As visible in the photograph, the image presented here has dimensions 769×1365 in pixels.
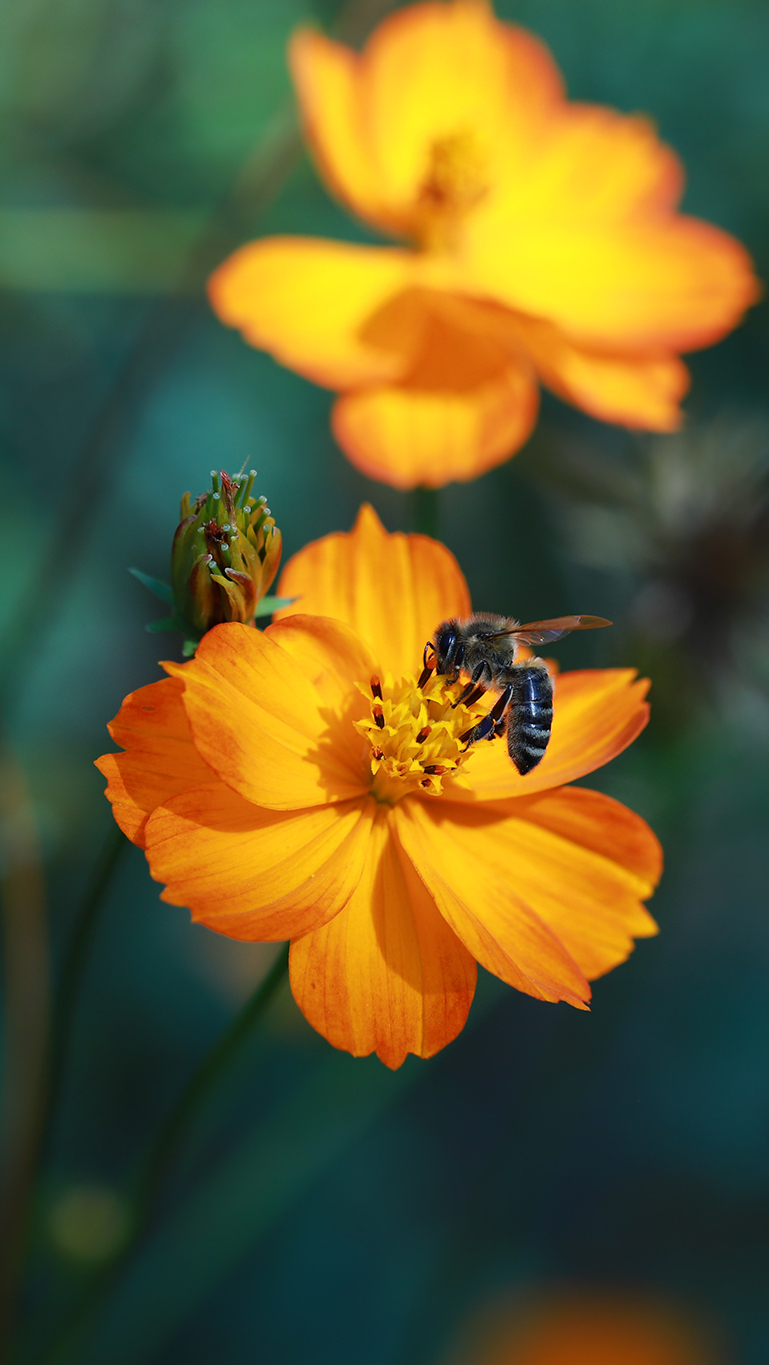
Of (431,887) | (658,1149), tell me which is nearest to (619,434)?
(658,1149)

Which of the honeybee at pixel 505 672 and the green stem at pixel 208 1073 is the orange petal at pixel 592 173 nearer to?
the honeybee at pixel 505 672

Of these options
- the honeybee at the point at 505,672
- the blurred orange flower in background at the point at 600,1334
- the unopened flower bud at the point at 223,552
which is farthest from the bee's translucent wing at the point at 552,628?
the blurred orange flower in background at the point at 600,1334

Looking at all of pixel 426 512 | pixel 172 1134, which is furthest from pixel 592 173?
pixel 172 1134

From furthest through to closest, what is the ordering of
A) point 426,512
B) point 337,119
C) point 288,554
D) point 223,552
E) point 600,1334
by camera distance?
1. point 600,1334
2. point 288,554
3. point 337,119
4. point 426,512
5. point 223,552

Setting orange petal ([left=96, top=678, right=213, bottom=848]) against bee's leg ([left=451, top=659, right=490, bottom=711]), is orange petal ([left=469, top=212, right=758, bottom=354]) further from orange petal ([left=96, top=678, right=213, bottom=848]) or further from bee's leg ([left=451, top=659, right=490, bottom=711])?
orange petal ([left=96, top=678, right=213, bottom=848])

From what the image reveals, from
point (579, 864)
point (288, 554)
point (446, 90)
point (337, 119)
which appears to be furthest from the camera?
point (288, 554)

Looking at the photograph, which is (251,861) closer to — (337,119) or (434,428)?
(434,428)

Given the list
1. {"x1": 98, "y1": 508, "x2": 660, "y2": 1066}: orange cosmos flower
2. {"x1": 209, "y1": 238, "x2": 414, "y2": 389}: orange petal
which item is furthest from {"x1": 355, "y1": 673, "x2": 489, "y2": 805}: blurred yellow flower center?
{"x1": 209, "y1": 238, "x2": 414, "y2": 389}: orange petal
